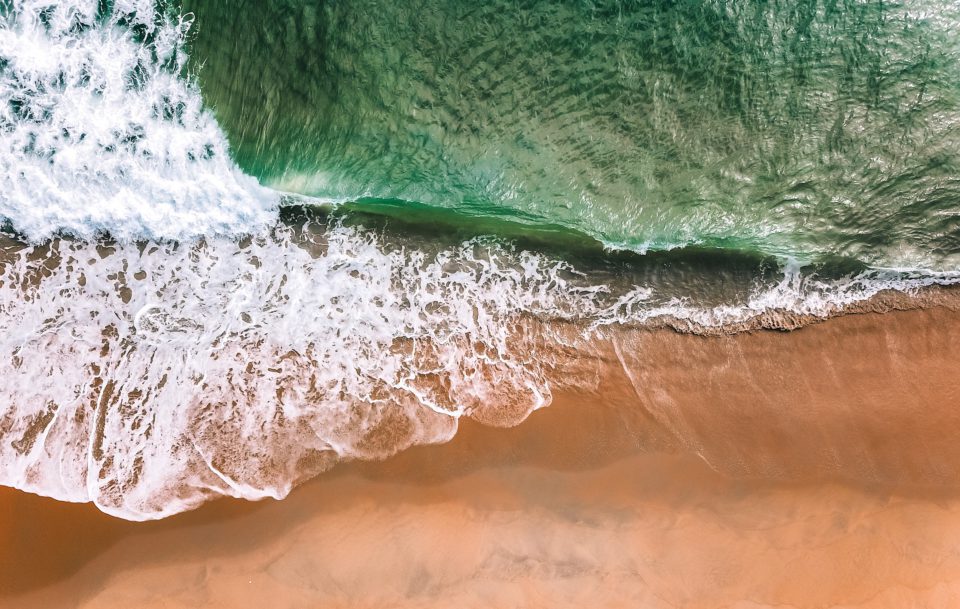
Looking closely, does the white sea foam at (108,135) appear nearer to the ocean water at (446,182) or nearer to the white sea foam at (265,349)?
the ocean water at (446,182)

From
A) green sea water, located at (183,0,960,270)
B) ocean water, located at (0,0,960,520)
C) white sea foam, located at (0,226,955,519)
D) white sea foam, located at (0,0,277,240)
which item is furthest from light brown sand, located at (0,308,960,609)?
white sea foam, located at (0,0,277,240)

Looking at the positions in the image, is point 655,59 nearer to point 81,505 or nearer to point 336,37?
point 336,37

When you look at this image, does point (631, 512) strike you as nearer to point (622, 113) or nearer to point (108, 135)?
point (622, 113)

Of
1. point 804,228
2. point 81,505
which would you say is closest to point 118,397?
point 81,505

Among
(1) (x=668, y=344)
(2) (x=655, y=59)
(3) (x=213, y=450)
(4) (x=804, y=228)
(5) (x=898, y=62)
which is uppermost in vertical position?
(5) (x=898, y=62)

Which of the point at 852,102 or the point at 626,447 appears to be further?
the point at 852,102

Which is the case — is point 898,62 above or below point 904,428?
above
